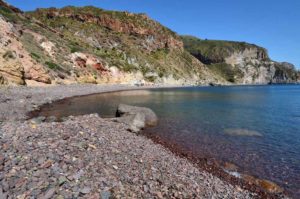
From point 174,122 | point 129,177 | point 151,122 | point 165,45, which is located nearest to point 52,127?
point 129,177

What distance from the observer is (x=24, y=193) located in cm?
739

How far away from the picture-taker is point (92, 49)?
115062 mm

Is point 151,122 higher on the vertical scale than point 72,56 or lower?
lower

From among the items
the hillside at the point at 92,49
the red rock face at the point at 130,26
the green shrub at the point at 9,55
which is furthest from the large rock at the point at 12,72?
the red rock face at the point at 130,26

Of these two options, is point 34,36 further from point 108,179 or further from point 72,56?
point 108,179

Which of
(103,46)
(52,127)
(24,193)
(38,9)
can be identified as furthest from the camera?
(38,9)

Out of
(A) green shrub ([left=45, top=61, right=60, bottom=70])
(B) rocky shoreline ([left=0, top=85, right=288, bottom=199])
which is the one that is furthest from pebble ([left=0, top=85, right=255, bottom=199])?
(A) green shrub ([left=45, top=61, right=60, bottom=70])

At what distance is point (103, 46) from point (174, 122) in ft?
370

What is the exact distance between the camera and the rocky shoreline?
790cm

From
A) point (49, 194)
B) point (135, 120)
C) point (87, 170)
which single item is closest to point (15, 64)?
point (135, 120)

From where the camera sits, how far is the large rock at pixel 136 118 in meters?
22.7

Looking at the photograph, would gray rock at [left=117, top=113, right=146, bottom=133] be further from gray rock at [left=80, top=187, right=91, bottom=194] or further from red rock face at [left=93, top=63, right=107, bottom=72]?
red rock face at [left=93, top=63, right=107, bottom=72]

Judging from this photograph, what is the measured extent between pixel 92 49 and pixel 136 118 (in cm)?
9764

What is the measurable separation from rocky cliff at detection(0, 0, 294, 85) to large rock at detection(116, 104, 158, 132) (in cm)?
2616
